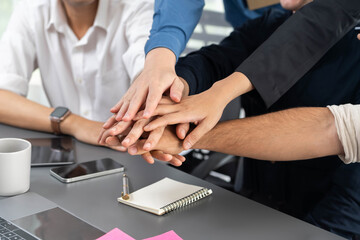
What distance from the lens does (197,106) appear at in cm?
96

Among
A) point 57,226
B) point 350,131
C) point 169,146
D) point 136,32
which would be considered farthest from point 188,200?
point 136,32

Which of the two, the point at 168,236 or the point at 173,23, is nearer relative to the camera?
the point at 168,236

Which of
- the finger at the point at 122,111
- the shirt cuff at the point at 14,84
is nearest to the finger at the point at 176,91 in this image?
the finger at the point at 122,111

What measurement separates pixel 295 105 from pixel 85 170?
0.71m

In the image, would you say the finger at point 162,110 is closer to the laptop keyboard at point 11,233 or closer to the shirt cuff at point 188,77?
the shirt cuff at point 188,77

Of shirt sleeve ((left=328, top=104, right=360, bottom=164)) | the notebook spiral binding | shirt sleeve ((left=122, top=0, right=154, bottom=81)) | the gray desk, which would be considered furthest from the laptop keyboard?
shirt sleeve ((left=122, top=0, right=154, bottom=81))

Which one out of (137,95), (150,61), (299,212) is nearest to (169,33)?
(150,61)

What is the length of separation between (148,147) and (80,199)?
0.18m

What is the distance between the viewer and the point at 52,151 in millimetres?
1115

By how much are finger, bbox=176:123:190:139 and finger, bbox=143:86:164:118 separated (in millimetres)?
73

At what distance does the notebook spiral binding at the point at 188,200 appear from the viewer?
0.82 metres

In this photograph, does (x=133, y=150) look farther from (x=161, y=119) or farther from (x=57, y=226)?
(x=57, y=226)

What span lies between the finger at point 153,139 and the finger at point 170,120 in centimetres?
2

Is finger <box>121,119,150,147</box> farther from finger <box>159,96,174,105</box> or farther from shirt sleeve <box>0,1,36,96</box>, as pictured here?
shirt sleeve <box>0,1,36,96</box>
